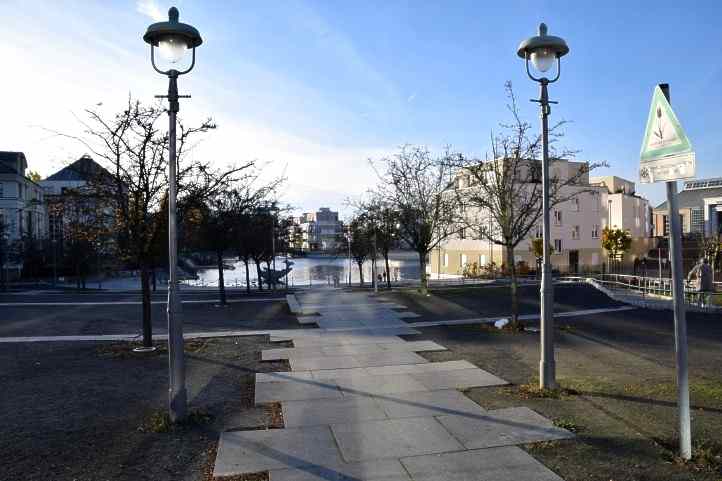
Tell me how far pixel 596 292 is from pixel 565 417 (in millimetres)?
21456

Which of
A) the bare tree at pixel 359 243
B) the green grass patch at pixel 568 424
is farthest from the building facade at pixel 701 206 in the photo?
the green grass patch at pixel 568 424

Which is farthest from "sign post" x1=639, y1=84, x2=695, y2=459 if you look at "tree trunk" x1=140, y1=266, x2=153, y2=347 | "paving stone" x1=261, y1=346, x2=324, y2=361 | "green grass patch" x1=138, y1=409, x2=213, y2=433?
"tree trunk" x1=140, y1=266, x2=153, y2=347

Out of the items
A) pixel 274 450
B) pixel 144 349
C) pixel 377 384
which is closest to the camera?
pixel 274 450

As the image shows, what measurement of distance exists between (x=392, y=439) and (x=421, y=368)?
3756 mm

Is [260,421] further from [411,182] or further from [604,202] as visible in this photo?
[604,202]

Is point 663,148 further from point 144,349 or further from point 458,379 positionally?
point 144,349

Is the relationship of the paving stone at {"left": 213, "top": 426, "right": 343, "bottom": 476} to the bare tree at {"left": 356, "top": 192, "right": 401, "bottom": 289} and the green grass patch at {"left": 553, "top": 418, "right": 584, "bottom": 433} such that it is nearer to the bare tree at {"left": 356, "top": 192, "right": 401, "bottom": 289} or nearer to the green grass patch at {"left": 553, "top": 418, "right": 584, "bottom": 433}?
the green grass patch at {"left": 553, "top": 418, "right": 584, "bottom": 433}

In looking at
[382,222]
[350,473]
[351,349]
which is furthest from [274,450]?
[382,222]

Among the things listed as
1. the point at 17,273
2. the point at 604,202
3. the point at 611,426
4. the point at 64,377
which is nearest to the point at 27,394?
the point at 64,377

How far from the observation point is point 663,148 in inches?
216

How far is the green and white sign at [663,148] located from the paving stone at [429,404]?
353cm

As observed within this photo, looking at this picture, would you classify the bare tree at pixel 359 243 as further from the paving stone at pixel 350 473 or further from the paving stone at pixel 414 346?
the paving stone at pixel 350 473

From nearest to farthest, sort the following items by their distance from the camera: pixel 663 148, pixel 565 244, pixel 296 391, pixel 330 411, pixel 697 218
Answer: pixel 663 148 → pixel 330 411 → pixel 296 391 → pixel 565 244 → pixel 697 218

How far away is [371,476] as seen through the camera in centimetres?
501
